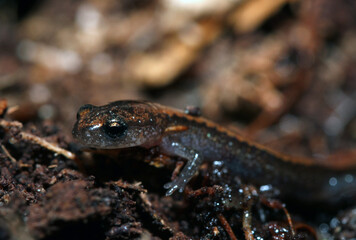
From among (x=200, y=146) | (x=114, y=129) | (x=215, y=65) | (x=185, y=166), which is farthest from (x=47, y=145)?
(x=215, y=65)

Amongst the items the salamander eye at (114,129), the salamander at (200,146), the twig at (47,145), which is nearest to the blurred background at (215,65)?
the salamander at (200,146)

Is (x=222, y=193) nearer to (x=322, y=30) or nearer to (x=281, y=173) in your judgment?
(x=281, y=173)

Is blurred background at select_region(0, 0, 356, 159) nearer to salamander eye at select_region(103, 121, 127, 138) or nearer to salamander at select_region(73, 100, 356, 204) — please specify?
salamander at select_region(73, 100, 356, 204)

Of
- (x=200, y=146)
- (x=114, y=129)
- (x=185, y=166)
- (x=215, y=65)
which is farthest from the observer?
(x=215, y=65)

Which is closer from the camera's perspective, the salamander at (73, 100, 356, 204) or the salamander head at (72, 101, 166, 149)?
the salamander head at (72, 101, 166, 149)

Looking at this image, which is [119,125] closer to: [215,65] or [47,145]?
[47,145]

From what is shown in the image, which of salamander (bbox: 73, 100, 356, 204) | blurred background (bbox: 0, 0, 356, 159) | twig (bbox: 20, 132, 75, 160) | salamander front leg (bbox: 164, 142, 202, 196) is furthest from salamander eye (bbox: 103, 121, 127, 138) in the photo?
blurred background (bbox: 0, 0, 356, 159)
